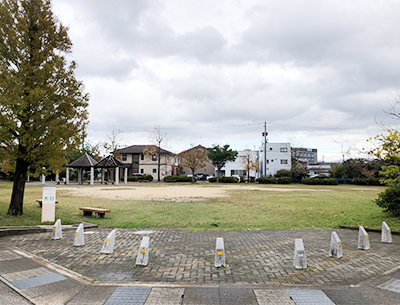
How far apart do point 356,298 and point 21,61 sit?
12.4 metres

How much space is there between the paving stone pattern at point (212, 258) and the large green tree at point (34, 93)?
11.9 feet

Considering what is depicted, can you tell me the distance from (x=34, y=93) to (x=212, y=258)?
8159mm

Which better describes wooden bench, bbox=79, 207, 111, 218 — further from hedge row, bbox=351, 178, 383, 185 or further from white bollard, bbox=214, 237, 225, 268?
hedge row, bbox=351, 178, 383, 185

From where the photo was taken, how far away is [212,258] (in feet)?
20.4

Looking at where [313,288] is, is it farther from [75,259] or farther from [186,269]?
[75,259]

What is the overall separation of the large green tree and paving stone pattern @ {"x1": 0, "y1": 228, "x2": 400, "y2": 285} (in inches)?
143

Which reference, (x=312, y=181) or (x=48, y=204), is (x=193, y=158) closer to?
(x=312, y=181)

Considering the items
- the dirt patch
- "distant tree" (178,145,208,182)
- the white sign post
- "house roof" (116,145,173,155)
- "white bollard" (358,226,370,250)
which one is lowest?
the dirt patch

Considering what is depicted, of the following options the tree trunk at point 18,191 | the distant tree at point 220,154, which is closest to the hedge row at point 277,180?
the distant tree at point 220,154

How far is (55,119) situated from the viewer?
436 inches

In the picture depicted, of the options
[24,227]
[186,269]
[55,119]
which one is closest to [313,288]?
[186,269]

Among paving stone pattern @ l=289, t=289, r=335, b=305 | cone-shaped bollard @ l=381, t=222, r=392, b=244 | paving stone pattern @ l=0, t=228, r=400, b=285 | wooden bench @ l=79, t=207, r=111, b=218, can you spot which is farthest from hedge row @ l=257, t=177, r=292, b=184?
paving stone pattern @ l=289, t=289, r=335, b=305

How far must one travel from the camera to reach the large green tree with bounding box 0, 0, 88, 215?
10203 mm

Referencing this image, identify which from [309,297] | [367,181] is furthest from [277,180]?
[309,297]
